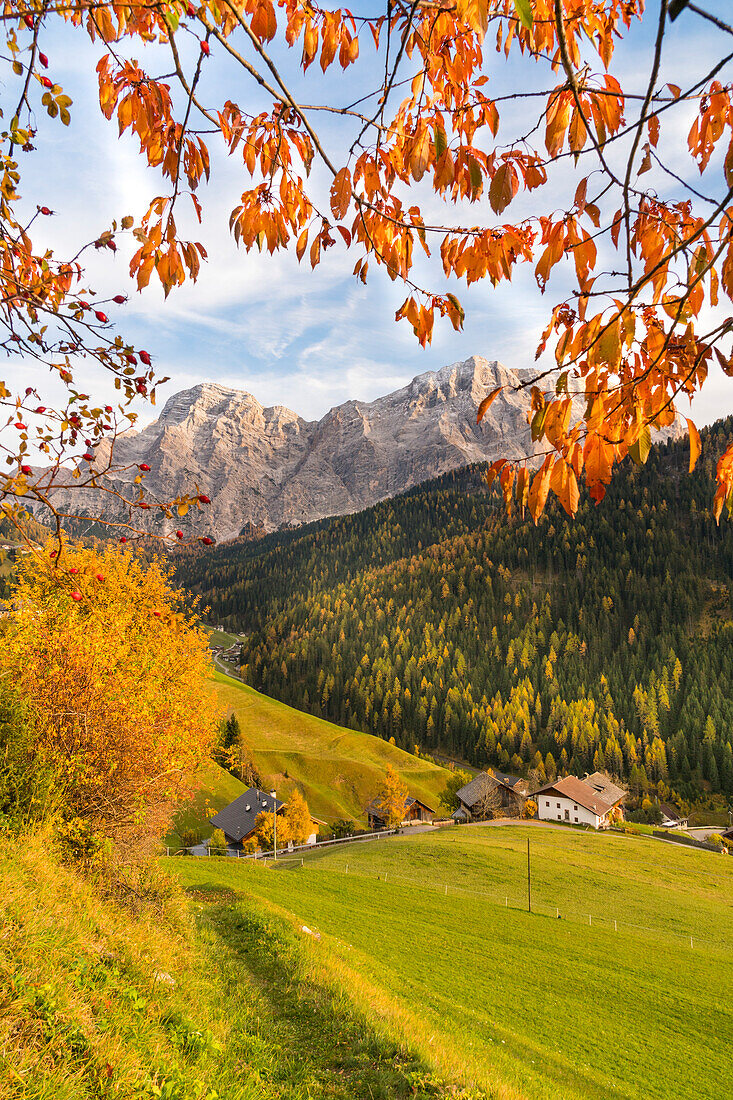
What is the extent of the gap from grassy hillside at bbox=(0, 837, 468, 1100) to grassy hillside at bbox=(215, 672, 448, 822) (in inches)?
2319

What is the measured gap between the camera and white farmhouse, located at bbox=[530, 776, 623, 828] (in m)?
68.4

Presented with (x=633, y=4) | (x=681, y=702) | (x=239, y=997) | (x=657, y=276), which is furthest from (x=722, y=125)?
(x=681, y=702)

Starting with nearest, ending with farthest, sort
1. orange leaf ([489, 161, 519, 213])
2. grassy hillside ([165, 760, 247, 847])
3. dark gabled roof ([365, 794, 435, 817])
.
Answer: orange leaf ([489, 161, 519, 213]) < grassy hillside ([165, 760, 247, 847]) < dark gabled roof ([365, 794, 435, 817])

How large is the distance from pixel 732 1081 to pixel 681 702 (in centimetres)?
10786

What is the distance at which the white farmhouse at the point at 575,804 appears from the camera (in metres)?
68.4

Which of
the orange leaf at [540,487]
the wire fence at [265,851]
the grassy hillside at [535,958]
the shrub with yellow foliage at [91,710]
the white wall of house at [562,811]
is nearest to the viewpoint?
the orange leaf at [540,487]

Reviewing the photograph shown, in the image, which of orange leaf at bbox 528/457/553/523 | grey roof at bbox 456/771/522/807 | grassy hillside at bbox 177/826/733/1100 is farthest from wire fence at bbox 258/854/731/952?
grey roof at bbox 456/771/522/807

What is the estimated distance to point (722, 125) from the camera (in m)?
2.68

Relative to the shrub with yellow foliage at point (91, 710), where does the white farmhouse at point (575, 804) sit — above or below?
below

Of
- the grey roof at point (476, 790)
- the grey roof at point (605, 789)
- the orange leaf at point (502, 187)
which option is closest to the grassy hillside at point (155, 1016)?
the orange leaf at point (502, 187)

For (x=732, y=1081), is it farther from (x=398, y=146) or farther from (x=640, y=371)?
(x=398, y=146)

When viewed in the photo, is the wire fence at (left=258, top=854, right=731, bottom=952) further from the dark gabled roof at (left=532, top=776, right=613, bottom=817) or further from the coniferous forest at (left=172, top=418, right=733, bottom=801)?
the coniferous forest at (left=172, top=418, right=733, bottom=801)

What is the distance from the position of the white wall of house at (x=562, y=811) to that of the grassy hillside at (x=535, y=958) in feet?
87.9

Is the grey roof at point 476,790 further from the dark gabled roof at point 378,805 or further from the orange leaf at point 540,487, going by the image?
the orange leaf at point 540,487
